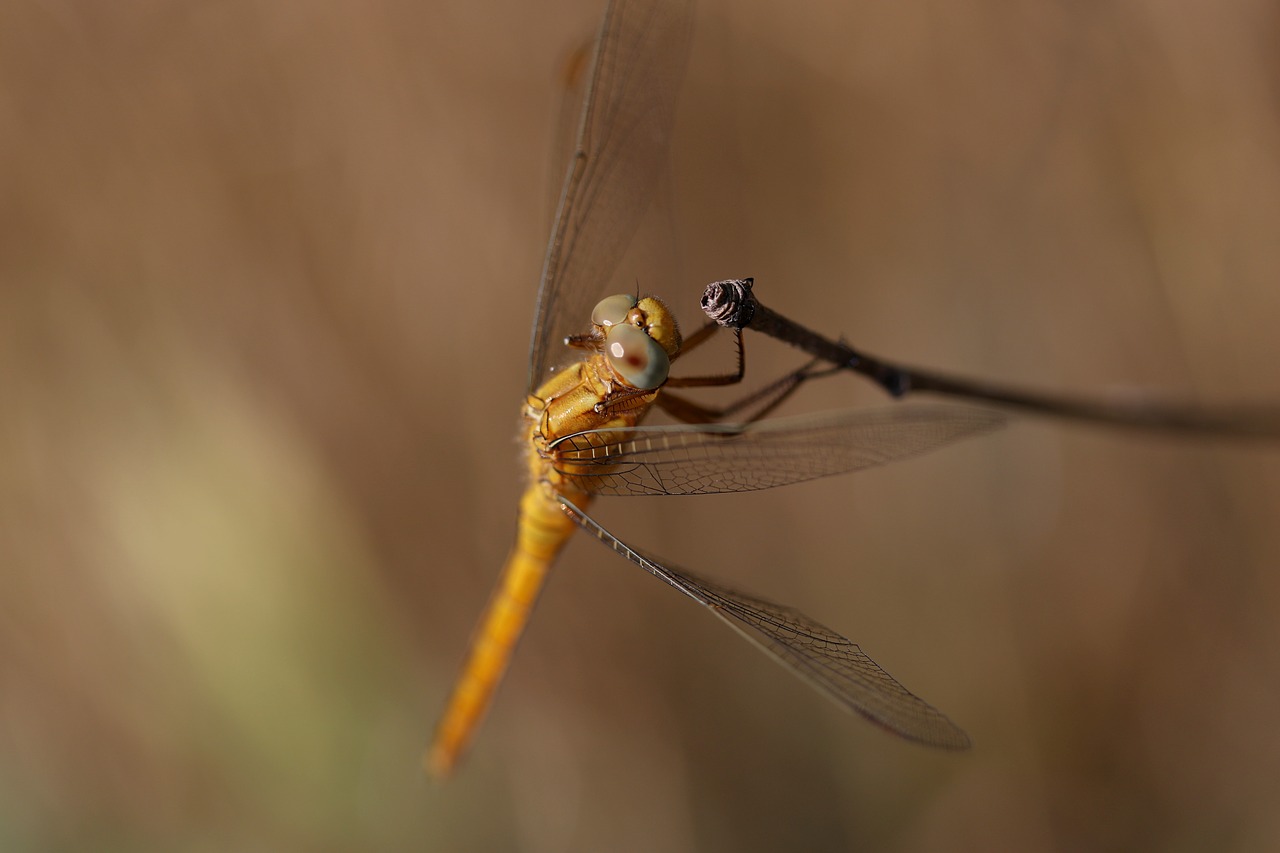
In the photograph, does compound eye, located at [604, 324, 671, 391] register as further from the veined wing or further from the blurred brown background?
the blurred brown background

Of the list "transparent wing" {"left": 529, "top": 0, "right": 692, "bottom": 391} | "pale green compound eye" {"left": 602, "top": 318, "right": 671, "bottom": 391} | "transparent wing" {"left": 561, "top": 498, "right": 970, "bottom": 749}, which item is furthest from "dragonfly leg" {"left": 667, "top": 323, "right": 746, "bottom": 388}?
"transparent wing" {"left": 561, "top": 498, "right": 970, "bottom": 749}

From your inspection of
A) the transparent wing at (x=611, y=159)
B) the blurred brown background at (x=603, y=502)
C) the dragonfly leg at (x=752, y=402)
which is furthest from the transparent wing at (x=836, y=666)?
the blurred brown background at (x=603, y=502)

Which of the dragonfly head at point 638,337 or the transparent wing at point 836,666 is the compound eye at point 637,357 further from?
the transparent wing at point 836,666

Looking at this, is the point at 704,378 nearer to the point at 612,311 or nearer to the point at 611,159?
the point at 612,311

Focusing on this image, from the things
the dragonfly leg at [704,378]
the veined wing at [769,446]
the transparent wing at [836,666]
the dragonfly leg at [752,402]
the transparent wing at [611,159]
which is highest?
the transparent wing at [611,159]

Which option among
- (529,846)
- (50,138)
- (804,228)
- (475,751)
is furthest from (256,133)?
(529,846)

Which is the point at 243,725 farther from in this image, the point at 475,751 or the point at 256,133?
the point at 256,133

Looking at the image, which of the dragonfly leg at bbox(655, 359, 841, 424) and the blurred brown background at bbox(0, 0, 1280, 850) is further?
the blurred brown background at bbox(0, 0, 1280, 850)

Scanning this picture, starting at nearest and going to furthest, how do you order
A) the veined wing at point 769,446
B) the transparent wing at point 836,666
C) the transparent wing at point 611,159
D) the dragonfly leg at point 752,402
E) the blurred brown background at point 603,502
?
the veined wing at point 769,446, the transparent wing at point 836,666, the dragonfly leg at point 752,402, the transparent wing at point 611,159, the blurred brown background at point 603,502
